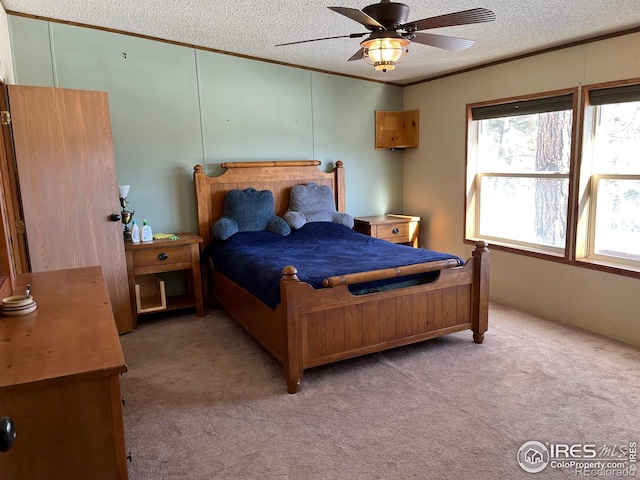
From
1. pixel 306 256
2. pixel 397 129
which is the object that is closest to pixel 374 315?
pixel 306 256

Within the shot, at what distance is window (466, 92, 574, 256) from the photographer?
3947 mm

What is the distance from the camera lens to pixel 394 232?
16.9 ft

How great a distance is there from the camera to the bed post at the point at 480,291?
3.34m

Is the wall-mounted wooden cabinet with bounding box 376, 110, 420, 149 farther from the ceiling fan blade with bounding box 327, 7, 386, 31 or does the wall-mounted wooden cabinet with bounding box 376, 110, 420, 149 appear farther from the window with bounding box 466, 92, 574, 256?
the ceiling fan blade with bounding box 327, 7, 386, 31

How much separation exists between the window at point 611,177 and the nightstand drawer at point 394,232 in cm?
186

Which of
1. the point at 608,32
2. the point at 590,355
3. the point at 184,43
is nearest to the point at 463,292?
the point at 590,355

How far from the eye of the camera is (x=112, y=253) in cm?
366

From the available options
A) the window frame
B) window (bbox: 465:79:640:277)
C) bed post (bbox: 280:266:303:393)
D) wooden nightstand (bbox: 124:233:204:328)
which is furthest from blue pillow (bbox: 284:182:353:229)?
bed post (bbox: 280:266:303:393)

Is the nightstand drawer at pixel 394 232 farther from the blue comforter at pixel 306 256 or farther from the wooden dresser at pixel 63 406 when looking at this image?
the wooden dresser at pixel 63 406

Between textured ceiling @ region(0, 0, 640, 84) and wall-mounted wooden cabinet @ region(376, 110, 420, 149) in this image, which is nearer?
textured ceiling @ region(0, 0, 640, 84)

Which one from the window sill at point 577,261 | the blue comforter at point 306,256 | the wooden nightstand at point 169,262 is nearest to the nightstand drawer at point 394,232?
the blue comforter at point 306,256

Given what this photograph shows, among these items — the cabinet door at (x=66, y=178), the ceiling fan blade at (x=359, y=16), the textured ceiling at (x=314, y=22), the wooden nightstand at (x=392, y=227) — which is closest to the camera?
the ceiling fan blade at (x=359, y=16)

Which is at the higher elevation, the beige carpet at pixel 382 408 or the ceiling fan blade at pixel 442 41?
the ceiling fan blade at pixel 442 41

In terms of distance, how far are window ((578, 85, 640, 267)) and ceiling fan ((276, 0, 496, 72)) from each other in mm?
1641
